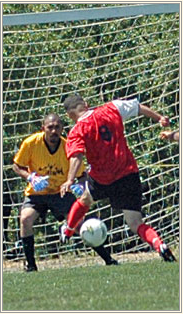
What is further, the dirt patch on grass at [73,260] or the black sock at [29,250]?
the dirt patch on grass at [73,260]

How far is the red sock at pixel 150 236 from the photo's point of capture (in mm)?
10258

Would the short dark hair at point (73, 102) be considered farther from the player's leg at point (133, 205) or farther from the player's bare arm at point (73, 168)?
the player's leg at point (133, 205)

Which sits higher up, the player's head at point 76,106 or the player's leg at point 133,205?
the player's head at point 76,106

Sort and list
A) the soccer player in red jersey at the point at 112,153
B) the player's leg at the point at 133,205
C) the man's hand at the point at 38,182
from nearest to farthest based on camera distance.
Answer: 1. the player's leg at the point at 133,205
2. the soccer player in red jersey at the point at 112,153
3. the man's hand at the point at 38,182

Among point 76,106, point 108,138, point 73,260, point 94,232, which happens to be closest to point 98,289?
point 94,232

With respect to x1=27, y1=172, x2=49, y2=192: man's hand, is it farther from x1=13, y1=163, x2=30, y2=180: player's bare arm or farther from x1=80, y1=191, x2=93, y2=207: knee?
x1=80, y1=191, x2=93, y2=207: knee

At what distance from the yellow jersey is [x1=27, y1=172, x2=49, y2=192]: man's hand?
0.27 m

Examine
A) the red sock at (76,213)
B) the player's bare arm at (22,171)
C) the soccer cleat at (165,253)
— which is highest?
the player's bare arm at (22,171)

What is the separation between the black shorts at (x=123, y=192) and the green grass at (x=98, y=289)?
0.61 metres

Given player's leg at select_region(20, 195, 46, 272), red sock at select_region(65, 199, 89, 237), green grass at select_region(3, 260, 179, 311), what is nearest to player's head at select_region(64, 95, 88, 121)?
red sock at select_region(65, 199, 89, 237)

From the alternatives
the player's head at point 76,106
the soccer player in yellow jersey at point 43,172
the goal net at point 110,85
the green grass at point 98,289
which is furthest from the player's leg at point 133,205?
the goal net at point 110,85

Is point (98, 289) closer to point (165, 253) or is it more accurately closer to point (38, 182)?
point (165, 253)

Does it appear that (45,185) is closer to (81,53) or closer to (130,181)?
(130,181)

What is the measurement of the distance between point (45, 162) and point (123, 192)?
1833mm
